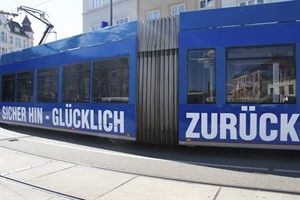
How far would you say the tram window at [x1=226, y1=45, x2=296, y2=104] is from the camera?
23.7ft

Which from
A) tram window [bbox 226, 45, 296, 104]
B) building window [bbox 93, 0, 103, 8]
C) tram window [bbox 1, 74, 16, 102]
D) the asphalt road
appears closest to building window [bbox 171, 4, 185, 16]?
building window [bbox 93, 0, 103, 8]

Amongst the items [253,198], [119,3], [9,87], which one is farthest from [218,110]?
[119,3]

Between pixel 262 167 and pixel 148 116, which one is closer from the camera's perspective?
pixel 262 167

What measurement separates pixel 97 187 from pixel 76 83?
5.60 m

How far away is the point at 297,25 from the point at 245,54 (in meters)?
1.29

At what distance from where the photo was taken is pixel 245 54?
7566mm

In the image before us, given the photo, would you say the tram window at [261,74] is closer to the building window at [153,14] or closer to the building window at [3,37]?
the building window at [153,14]

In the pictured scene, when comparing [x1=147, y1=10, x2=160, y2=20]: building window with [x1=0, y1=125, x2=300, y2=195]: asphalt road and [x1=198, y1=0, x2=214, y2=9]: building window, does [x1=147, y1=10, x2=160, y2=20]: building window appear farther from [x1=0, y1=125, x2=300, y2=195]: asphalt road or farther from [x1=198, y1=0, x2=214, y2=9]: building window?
[x1=0, y1=125, x2=300, y2=195]: asphalt road

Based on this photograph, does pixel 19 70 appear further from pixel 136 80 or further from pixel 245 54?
pixel 245 54

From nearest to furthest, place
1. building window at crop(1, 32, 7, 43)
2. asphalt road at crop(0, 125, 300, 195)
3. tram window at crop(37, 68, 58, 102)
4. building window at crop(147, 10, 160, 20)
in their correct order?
asphalt road at crop(0, 125, 300, 195) < tram window at crop(37, 68, 58, 102) < building window at crop(147, 10, 160, 20) < building window at crop(1, 32, 7, 43)

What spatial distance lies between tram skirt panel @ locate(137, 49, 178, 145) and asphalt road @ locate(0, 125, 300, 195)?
548mm

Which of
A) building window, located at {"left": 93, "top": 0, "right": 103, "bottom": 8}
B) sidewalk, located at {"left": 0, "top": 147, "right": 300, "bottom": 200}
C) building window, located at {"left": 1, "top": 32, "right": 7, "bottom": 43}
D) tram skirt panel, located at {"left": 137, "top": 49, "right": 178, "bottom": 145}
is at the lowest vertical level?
sidewalk, located at {"left": 0, "top": 147, "right": 300, "bottom": 200}

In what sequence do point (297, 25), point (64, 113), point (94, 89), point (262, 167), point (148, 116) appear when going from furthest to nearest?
1. point (64, 113)
2. point (94, 89)
3. point (148, 116)
4. point (297, 25)
5. point (262, 167)

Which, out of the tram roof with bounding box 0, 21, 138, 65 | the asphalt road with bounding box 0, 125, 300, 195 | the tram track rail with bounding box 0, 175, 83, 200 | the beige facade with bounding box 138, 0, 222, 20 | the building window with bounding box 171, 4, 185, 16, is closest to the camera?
the tram track rail with bounding box 0, 175, 83, 200
